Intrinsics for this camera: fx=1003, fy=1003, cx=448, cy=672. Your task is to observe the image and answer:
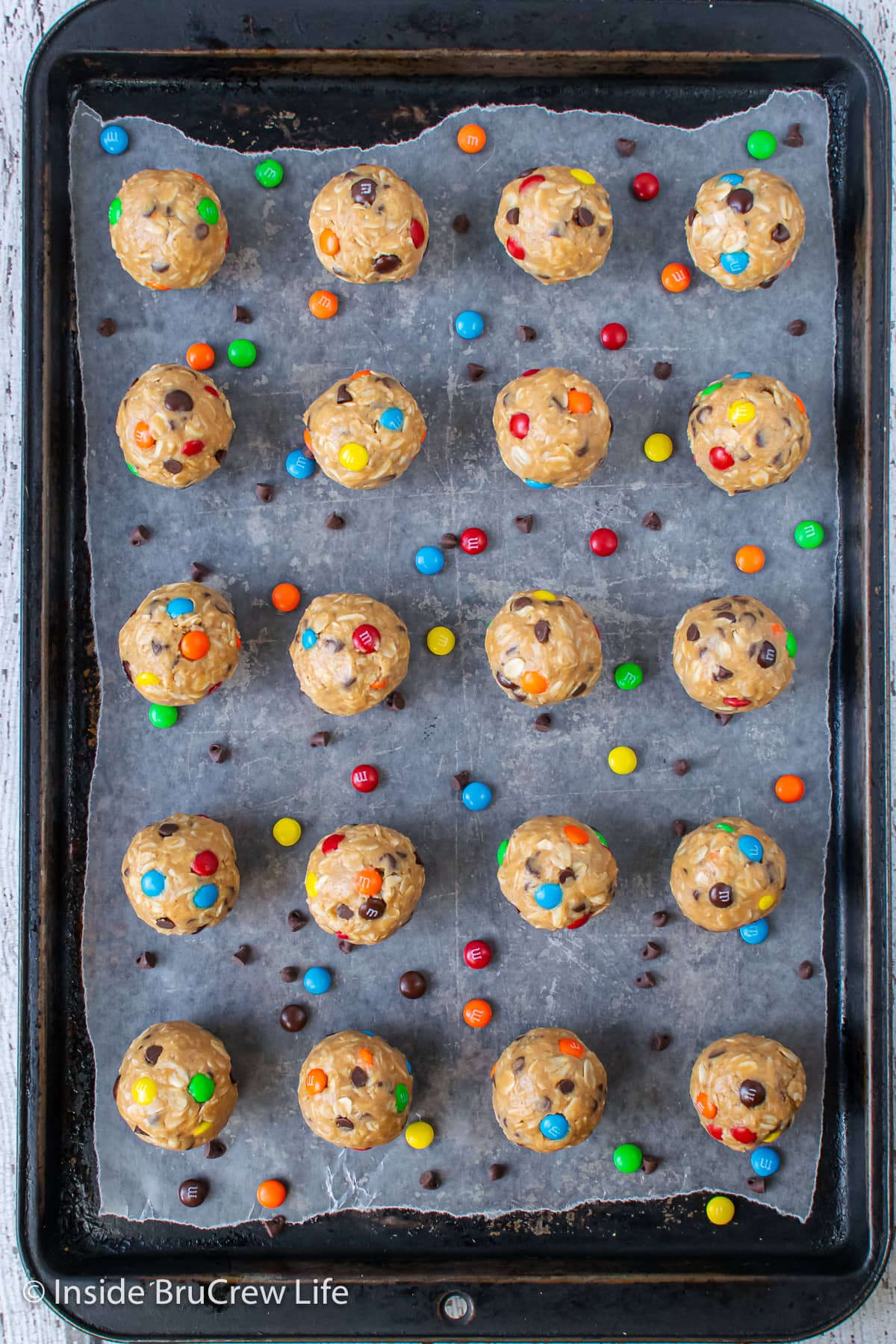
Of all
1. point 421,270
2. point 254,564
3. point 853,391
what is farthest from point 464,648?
point 853,391

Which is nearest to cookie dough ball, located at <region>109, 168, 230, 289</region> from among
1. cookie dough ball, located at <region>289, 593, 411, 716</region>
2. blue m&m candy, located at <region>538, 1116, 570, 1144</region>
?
cookie dough ball, located at <region>289, 593, 411, 716</region>

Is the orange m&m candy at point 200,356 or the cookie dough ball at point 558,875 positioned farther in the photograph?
the orange m&m candy at point 200,356

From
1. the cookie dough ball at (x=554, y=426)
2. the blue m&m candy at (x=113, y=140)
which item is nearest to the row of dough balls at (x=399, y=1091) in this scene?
the cookie dough ball at (x=554, y=426)

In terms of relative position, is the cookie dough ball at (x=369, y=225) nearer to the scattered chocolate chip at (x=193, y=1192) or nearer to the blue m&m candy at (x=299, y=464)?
the blue m&m candy at (x=299, y=464)

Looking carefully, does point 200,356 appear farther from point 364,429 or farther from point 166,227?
point 364,429

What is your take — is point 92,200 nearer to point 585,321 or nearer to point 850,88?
point 585,321

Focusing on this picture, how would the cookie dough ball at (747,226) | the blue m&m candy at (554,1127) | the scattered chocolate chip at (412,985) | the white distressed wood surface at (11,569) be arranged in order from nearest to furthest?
the blue m&m candy at (554,1127), the cookie dough ball at (747,226), the scattered chocolate chip at (412,985), the white distressed wood surface at (11,569)
